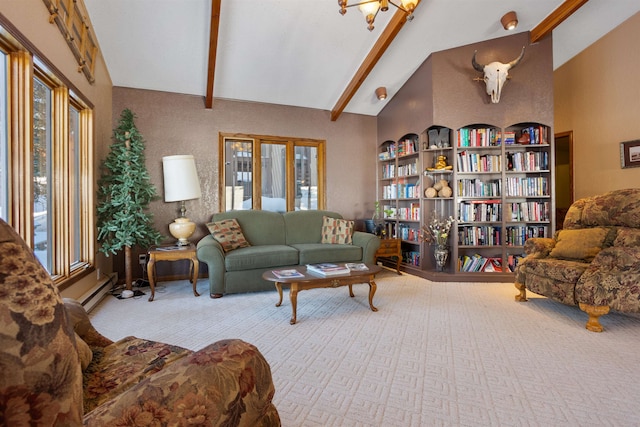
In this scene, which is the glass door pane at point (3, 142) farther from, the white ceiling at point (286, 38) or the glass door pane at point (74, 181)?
the white ceiling at point (286, 38)

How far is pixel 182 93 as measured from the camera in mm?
4770

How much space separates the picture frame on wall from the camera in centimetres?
427

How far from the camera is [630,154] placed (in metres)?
4.36

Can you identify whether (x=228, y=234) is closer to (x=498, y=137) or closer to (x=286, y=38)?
(x=286, y=38)

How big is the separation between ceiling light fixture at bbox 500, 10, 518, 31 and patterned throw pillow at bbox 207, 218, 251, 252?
401 cm

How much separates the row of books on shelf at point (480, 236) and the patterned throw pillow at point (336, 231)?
145 cm

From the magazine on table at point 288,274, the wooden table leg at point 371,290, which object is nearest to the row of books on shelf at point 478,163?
the wooden table leg at point 371,290

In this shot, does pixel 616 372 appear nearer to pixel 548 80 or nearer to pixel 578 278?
pixel 578 278

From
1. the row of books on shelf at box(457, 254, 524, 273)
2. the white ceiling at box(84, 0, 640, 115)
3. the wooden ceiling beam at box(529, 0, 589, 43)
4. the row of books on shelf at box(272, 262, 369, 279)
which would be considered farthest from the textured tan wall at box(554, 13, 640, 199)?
the row of books on shelf at box(272, 262, 369, 279)

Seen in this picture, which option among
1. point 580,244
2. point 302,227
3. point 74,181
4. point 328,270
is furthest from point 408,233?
point 74,181

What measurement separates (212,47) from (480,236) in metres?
3.96

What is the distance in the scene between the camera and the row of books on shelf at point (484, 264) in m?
4.55

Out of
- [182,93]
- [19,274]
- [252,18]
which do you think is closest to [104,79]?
[182,93]

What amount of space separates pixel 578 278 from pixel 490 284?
1.48m
